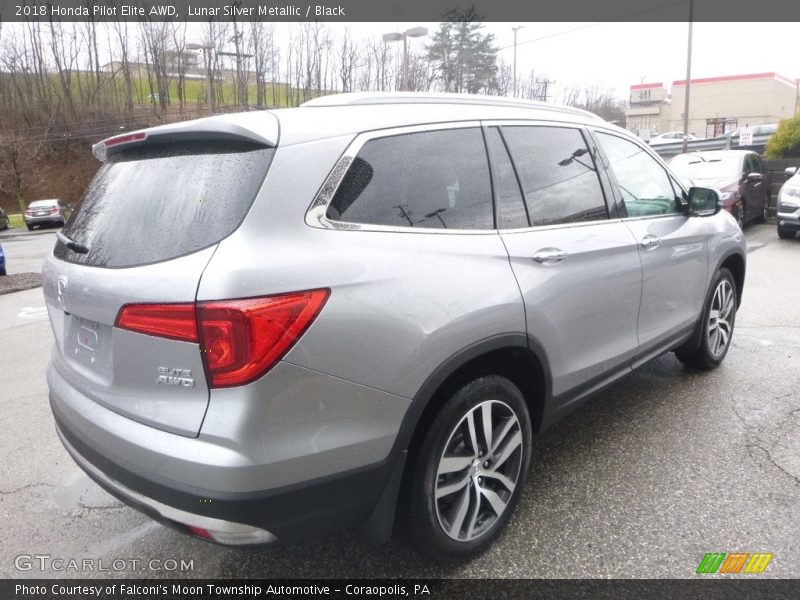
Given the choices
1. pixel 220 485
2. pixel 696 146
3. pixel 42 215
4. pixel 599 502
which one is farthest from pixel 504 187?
pixel 696 146

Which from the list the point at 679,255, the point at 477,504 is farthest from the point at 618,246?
the point at 477,504

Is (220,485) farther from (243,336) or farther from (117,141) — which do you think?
(117,141)

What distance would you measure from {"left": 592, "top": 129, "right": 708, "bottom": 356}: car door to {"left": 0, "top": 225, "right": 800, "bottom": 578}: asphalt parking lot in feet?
1.68

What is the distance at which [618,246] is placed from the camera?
3076mm

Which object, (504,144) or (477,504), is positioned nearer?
(477,504)

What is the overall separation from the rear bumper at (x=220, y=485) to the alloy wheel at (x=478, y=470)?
1.10ft

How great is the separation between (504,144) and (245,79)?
162 feet

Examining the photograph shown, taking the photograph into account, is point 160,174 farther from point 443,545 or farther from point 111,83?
point 111,83

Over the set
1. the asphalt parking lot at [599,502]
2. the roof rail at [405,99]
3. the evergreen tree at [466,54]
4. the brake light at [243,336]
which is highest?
the evergreen tree at [466,54]

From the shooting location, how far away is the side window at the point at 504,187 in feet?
8.31

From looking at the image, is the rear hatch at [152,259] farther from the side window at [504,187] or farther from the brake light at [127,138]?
the side window at [504,187]

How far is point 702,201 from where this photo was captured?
12.8 feet

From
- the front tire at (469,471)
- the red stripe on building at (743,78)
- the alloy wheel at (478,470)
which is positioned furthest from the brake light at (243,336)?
the red stripe on building at (743,78)

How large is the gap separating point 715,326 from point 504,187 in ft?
8.83
